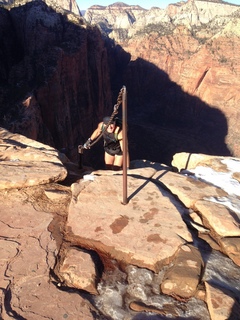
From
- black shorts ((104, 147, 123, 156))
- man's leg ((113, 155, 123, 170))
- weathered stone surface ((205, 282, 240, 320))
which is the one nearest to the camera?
weathered stone surface ((205, 282, 240, 320))

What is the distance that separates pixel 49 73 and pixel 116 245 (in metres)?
21.7

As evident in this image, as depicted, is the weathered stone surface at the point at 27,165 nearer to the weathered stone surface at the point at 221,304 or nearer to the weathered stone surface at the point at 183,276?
the weathered stone surface at the point at 183,276

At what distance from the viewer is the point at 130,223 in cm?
381

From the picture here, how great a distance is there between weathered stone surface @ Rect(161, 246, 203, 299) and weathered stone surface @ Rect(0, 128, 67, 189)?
244cm

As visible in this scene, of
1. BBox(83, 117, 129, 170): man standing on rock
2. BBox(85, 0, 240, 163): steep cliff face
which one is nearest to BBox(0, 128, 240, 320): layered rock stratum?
BBox(83, 117, 129, 170): man standing on rock

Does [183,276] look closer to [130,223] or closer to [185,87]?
[130,223]

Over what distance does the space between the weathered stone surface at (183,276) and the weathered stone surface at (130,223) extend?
0.16 m

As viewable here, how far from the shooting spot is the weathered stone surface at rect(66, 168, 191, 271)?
11.1 feet

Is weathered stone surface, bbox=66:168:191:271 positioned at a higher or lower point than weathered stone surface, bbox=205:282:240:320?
lower

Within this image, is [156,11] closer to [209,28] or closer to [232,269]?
[209,28]

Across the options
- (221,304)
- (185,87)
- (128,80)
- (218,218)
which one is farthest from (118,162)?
(128,80)

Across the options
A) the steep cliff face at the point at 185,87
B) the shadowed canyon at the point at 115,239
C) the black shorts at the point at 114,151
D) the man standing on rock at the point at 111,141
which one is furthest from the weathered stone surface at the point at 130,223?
the steep cliff face at the point at 185,87

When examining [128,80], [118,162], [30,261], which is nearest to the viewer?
[30,261]

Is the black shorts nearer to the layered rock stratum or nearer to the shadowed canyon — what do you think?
the shadowed canyon
